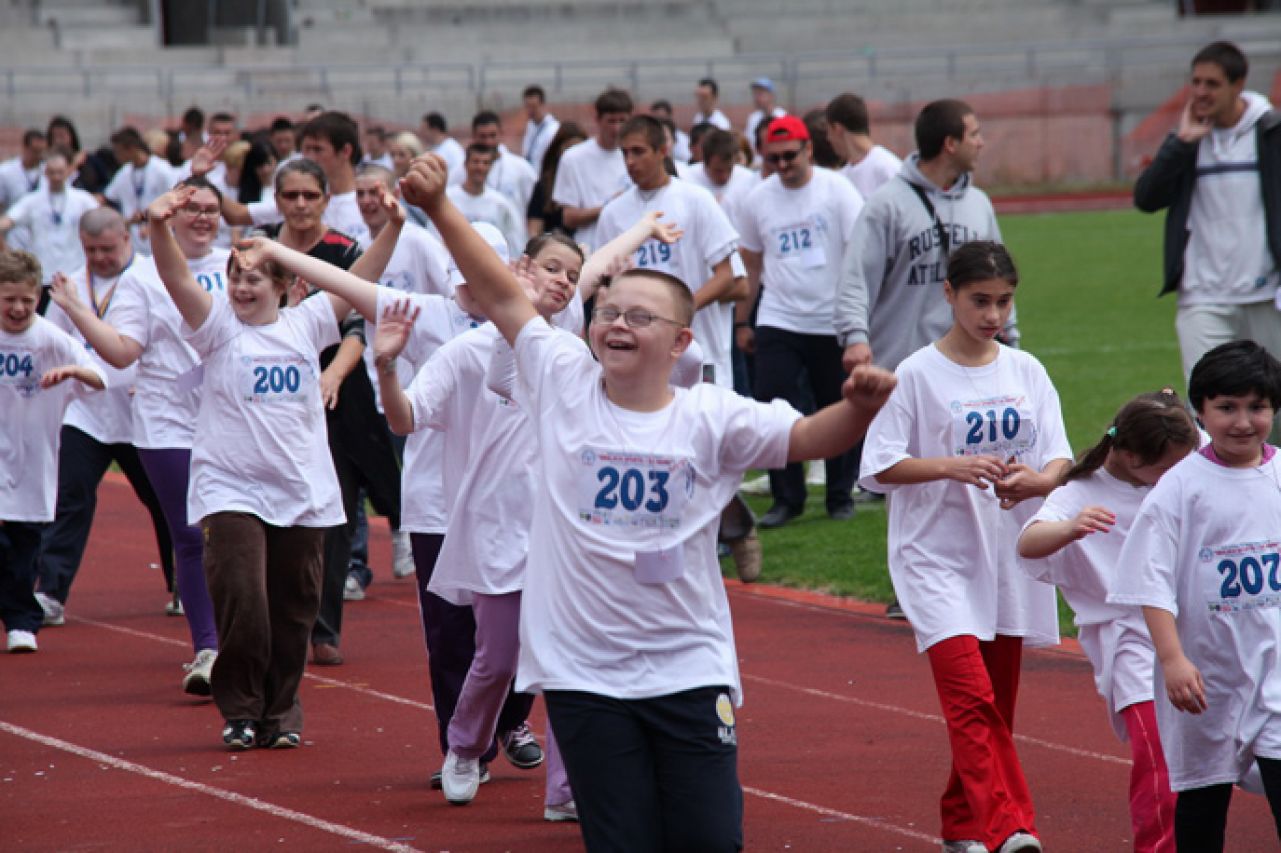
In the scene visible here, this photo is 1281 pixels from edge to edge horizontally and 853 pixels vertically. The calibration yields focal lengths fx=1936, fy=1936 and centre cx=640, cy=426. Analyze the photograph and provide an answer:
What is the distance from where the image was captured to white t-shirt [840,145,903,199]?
1316 cm

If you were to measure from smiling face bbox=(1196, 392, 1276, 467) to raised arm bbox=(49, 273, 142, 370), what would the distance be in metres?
5.08

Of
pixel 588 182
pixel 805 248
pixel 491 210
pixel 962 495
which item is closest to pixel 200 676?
pixel 962 495

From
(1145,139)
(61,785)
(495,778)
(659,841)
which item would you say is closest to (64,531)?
(61,785)

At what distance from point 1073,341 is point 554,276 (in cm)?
1631

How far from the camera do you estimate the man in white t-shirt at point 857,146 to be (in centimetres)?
1265

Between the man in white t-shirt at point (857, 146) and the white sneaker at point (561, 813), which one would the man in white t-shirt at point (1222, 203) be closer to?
the man in white t-shirt at point (857, 146)

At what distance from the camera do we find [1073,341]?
21672 millimetres

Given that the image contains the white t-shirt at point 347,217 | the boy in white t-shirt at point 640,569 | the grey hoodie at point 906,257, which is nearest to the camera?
the boy in white t-shirt at point 640,569

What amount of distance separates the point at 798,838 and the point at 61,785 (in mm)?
2757

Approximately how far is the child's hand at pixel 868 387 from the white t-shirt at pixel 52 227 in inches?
665

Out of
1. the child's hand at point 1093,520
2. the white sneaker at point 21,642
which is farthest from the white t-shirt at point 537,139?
the child's hand at point 1093,520

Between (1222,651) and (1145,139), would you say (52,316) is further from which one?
(1145,139)

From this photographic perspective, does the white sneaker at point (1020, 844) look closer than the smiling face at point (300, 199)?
Yes

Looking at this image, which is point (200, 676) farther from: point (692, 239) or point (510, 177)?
point (510, 177)
